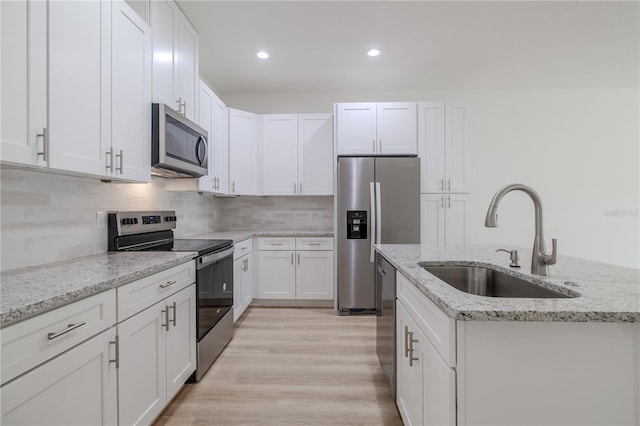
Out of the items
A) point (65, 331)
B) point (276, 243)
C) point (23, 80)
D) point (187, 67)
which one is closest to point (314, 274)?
point (276, 243)

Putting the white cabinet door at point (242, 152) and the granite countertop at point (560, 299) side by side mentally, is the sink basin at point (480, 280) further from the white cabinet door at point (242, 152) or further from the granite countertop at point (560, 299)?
the white cabinet door at point (242, 152)

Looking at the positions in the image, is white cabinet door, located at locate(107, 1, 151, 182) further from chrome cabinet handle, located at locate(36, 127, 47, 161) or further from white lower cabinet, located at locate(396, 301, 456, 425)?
white lower cabinet, located at locate(396, 301, 456, 425)

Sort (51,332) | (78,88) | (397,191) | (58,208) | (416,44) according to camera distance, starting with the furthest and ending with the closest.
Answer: (397,191) < (416,44) < (58,208) < (78,88) < (51,332)

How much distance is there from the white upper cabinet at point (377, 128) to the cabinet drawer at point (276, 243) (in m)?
1.25

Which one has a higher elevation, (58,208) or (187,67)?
(187,67)

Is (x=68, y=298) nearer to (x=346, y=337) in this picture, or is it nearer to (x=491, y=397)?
(x=491, y=397)

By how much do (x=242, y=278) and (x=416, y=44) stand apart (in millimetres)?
3000

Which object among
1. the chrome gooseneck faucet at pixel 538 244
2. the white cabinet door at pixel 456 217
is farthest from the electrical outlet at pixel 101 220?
the white cabinet door at pixel 456 217

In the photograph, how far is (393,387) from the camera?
1.75 meters

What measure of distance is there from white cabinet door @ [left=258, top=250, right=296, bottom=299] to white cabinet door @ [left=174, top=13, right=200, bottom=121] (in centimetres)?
178

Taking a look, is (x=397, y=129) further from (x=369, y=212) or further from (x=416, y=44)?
(x=369, y=212)

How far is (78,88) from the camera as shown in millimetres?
1353

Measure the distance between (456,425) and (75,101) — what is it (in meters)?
1.97

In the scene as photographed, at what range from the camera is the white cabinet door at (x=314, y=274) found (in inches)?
140
